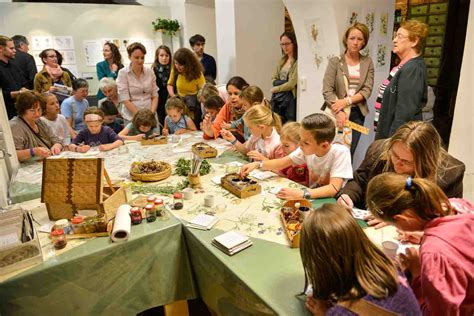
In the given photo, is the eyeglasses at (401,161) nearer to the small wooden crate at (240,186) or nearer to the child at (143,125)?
the small wooden crate at (240,186)

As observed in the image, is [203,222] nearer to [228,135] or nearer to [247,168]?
[247,168]

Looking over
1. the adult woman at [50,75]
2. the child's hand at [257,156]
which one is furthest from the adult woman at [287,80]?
the adult woman at [50,75]

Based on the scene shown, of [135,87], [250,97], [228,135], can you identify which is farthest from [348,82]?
[135,87]

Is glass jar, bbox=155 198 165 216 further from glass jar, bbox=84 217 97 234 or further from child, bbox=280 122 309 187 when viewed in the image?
child, bbox=280 122 309 187

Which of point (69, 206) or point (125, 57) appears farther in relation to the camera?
point (125, 57)

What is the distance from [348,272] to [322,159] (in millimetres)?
1158

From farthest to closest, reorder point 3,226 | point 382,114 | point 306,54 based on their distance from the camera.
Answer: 1. point 306,54
2. point 382,114
3. point 3,226

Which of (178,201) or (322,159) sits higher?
(322,159)

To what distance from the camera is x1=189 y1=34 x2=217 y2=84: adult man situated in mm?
4734

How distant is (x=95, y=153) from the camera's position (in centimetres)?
282

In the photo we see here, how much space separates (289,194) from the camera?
188 cm

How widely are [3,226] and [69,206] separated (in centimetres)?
28

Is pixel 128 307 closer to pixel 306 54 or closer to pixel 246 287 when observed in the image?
pixel 246 287

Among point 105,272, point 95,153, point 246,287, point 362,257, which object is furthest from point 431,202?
point 95,153
